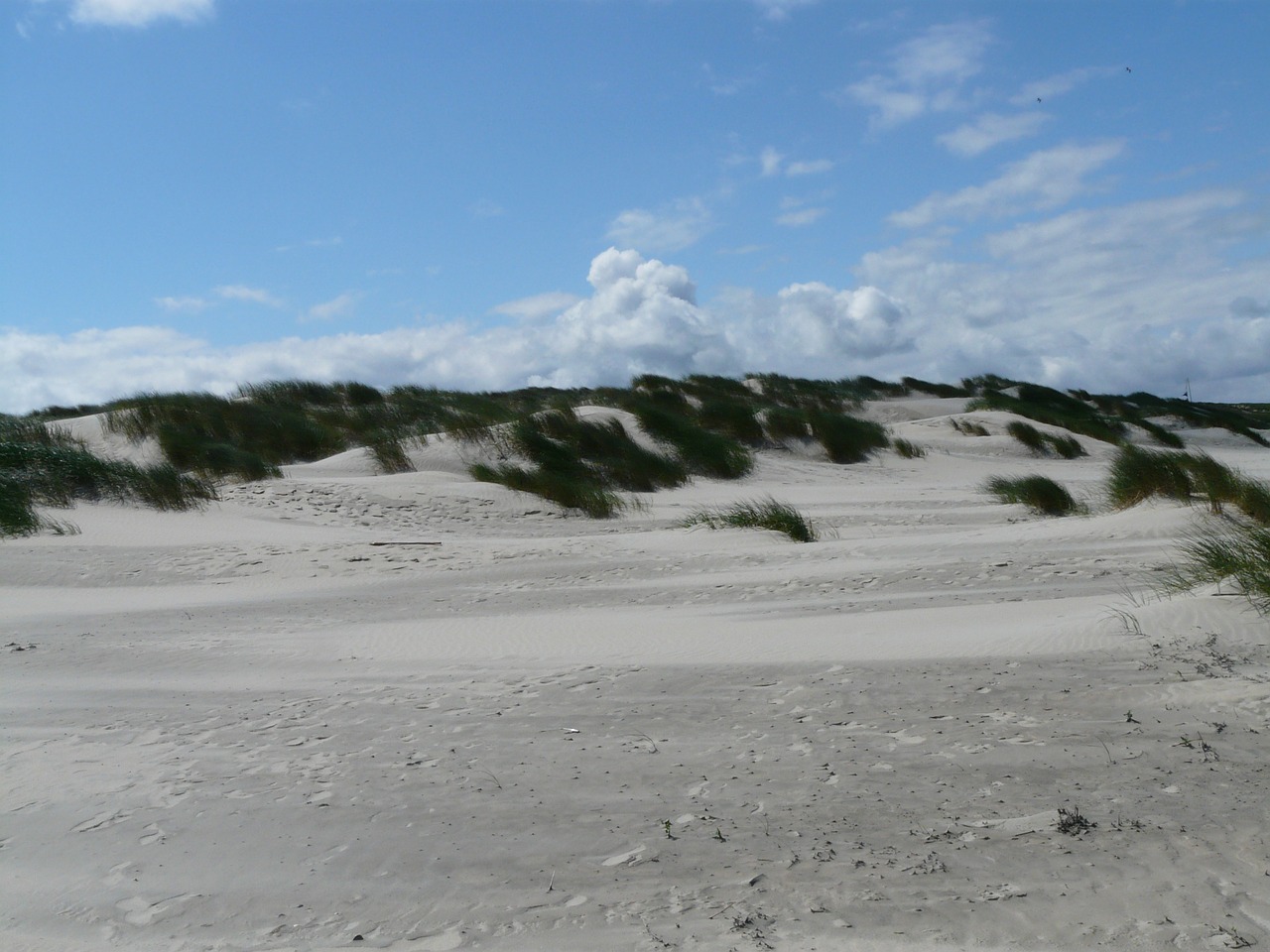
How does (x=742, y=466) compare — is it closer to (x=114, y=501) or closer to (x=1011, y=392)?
(x=114, y=501)

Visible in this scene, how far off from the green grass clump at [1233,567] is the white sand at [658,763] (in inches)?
8.7

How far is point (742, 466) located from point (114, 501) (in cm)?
918

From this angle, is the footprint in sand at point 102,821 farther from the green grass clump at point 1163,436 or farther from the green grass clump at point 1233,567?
the green grass clump at point 1163,436

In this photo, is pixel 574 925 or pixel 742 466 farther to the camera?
pixel 742 466

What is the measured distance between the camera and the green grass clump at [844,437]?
18750 mm

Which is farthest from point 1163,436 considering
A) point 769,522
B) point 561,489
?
point 769,522

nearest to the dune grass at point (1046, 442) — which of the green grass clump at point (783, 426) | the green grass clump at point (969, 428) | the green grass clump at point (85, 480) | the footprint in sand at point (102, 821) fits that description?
the green grass clump at point (969, 428)

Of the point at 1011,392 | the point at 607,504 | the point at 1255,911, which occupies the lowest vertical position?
the point at 1255,911

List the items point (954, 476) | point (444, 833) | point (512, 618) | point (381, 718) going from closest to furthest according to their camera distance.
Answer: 1. point (444, 833)
2. point (381, 718)
3. point (512, 618)
4. point (954, 476)

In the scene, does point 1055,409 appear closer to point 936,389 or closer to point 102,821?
point 936,389

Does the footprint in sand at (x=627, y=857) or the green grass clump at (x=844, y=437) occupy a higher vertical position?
the green grass clump at (x=844, y=437)

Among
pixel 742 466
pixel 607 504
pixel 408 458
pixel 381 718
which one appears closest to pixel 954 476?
pixel 742 466

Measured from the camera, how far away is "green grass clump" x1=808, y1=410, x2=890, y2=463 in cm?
1875

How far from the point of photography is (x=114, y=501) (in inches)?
449
